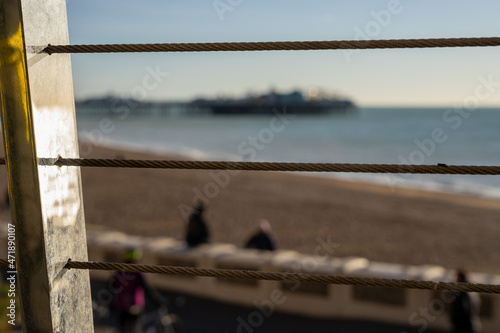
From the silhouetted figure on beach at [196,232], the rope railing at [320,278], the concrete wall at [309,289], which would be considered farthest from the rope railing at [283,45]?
the silhouetted figure on beach at [196,232]

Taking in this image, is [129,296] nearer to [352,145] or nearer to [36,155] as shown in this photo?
[36,155]

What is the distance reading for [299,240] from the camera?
14.1 metres

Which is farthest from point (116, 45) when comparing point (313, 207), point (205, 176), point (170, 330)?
point (205, 176)

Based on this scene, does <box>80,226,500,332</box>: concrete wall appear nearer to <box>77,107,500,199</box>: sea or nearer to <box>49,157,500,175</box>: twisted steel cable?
<box>49,157,500,175</box>: twisted steel cable

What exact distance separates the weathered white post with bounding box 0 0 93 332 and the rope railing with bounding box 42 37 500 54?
0.23 ft

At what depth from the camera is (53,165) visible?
1257mm

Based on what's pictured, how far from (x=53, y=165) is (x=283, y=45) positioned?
2.01 feet

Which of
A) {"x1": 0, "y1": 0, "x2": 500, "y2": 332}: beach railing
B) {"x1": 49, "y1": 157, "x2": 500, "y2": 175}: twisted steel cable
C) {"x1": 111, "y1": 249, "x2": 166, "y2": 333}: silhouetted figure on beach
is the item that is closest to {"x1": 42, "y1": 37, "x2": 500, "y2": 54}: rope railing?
{"x1": 0, "y1": 0, "x2": 500, "y2": 332}: beach railing

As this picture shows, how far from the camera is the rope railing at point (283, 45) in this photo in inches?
49.1

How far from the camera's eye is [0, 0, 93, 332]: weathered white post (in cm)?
118

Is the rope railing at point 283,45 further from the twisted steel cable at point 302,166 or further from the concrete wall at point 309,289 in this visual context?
the concrete wall at point 309,289

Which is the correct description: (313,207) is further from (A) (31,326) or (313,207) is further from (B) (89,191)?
(A) (31,326)

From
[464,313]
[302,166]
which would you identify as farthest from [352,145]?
[302,166]

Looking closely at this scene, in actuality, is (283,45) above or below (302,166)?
above
